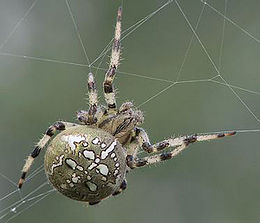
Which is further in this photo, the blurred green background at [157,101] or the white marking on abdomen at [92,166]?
the blurred green background at [157,101]

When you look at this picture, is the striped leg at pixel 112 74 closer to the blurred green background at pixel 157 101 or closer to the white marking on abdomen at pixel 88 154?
the white marking on abdomen at pixel 88 154

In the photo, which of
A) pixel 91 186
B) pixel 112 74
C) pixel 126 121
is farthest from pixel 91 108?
pixel 91 186

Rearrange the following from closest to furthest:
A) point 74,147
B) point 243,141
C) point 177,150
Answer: point 74,147, point 177,150, point 243,141

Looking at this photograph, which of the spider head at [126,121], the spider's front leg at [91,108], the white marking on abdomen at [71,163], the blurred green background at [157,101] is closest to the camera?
the white marking on abdomen at [71,163]

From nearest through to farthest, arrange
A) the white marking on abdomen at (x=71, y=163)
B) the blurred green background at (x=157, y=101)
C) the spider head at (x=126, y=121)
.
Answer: the white marking on abdomen at (x=71, y=163) < the spider head at (x=126, y=121) < the blurred green background at (x=157, y=101)

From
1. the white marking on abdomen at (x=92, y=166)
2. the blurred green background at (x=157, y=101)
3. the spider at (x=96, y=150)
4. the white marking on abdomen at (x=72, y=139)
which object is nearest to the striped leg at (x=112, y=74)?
the spider at (x=96, y=150)

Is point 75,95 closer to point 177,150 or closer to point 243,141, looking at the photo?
point 243,141

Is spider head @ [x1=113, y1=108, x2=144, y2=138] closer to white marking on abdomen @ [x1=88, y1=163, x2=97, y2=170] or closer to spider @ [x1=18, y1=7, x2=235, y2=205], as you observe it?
spider @ [x1=18, y1=7, x2=235, y2=205]

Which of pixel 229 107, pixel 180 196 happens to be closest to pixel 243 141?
pixel 229 107
